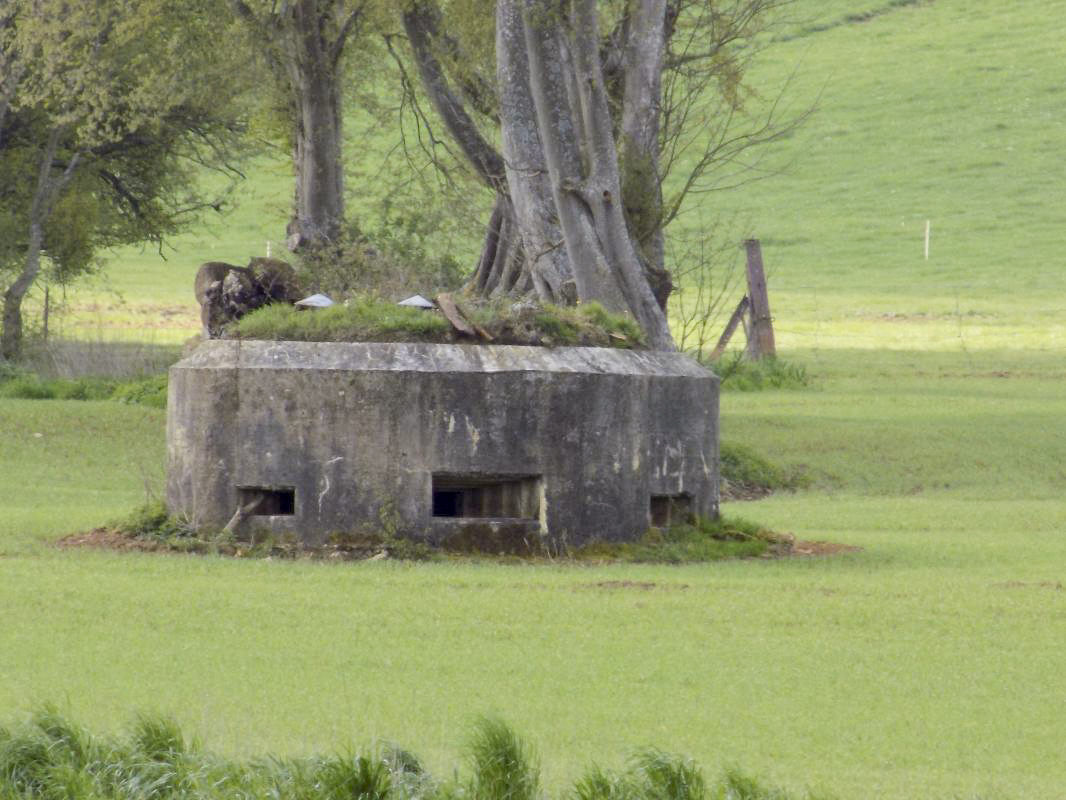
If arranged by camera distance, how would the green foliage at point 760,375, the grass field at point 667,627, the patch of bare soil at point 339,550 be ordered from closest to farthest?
the grass field at point 667,627
the patch of bare soil at point 339,550
the green foliage at point 760,375

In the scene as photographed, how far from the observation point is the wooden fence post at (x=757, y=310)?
33.1 meters

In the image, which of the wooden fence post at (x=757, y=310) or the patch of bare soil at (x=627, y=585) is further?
the wooden fence post at (x=757, y=310)

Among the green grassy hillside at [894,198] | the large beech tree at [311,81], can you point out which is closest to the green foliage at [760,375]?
the large beech tree at [311,81]

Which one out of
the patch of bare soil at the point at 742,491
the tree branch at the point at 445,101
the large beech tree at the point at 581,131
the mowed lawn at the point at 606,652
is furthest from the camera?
the tree branch at the point at 445,101

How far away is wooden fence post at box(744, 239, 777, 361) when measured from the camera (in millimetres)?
33062

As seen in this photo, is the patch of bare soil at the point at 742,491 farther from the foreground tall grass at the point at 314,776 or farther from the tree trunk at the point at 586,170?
the foreground tall grass at the point at 314,776

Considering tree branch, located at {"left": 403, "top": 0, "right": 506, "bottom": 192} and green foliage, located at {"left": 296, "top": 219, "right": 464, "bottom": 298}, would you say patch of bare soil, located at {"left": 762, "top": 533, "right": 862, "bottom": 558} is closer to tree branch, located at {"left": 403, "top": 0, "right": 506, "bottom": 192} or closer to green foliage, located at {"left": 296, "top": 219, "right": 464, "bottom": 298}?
green foliage, located at {"left": 296, "top": 219, "right": 464, "bottom": 298}

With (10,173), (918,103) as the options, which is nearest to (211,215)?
(918,103)

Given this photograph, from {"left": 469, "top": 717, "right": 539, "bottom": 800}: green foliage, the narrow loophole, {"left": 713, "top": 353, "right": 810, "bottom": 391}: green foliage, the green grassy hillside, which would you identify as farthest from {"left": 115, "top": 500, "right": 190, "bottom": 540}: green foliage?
the green grassy hillside

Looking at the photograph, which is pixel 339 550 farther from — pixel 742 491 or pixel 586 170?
pixel 586 170

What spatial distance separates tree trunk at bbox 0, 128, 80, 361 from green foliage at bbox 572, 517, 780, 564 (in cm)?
1901

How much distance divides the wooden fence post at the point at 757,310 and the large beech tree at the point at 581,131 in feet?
18.9

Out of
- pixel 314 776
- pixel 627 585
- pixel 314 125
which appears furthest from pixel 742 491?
pixel 314 776

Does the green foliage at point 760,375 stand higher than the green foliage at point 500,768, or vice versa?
the green foliage at point 760,375
